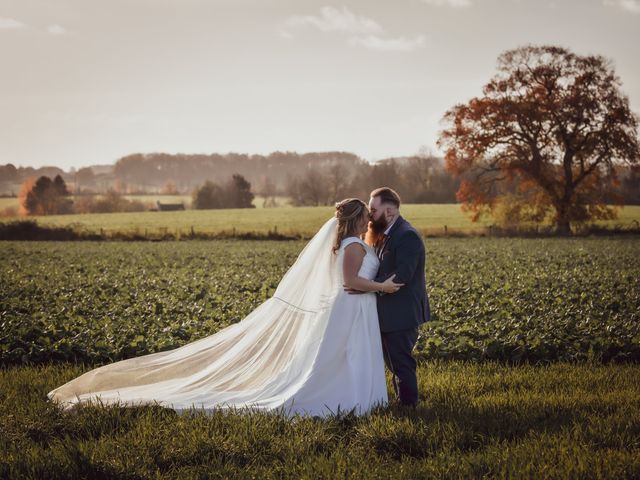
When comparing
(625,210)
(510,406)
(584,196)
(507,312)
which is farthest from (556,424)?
(625,210)

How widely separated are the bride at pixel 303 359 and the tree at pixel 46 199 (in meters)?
79.1

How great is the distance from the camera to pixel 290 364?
683 cm

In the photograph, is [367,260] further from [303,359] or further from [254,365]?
[254,365]

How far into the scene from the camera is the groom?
6629mm

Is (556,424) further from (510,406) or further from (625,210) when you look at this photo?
(625,210)

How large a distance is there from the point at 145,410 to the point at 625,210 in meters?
53.1

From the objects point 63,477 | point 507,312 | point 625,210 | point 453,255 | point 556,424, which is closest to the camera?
point 63,477

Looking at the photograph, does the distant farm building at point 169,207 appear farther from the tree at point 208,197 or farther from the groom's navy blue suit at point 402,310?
the groom's navy blue suit at point 402,310

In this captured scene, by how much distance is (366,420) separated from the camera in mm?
6168

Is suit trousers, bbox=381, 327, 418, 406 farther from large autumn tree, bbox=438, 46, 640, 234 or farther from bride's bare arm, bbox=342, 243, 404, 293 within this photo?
large autumn tree, bbox=438, 46, 640, 234

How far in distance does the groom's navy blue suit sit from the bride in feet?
0.50

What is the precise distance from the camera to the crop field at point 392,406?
16.9 ft

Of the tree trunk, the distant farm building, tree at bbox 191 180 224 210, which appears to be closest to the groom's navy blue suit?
the tree trunk

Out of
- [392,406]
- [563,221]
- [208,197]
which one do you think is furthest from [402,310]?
[208,197]
